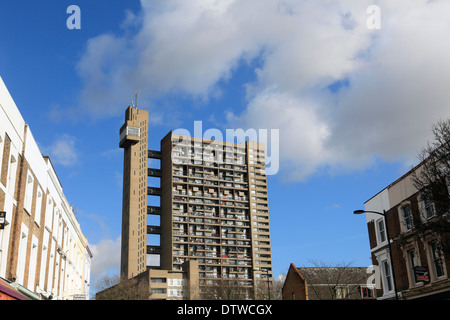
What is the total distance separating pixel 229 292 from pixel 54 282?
6410 centimetres

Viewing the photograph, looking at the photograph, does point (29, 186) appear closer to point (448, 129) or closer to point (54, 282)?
point (54, 282)

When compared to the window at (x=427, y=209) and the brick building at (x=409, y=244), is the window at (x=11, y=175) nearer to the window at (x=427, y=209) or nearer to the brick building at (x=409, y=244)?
the brick building at (x=409, y=244)

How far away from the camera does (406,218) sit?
34781mm

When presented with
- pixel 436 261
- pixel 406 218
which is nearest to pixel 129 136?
pixel 406 218

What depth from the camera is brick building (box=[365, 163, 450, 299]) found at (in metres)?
29.1

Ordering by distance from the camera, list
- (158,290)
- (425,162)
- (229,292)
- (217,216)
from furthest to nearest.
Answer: (217,216) < (158,290) < (229,292) < (425,162)

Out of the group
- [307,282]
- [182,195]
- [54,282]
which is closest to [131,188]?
[182,195]

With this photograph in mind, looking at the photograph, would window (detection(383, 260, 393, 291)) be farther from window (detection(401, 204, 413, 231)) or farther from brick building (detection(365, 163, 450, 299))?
window (detection(401, 204, 413, 231))

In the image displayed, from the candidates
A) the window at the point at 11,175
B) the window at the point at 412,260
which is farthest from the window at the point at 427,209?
the window at the point at 11,175

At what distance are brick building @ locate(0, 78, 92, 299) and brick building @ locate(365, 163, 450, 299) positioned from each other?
20.8 m

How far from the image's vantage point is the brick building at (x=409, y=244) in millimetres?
29055

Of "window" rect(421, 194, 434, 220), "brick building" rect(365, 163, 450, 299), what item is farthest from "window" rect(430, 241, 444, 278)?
"window" rect(421, 194, 434, 220)

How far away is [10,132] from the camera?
21.5 metres

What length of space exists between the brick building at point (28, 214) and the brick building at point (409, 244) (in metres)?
20.8
